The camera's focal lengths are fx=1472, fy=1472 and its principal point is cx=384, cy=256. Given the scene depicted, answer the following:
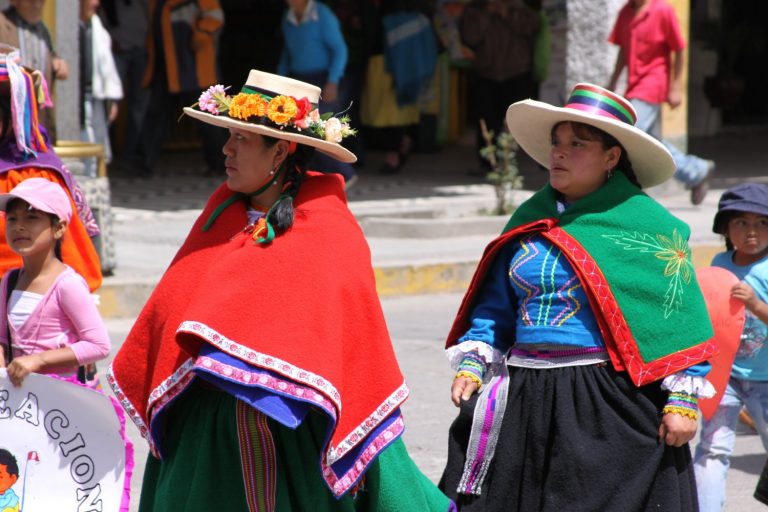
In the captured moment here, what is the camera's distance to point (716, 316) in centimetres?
534

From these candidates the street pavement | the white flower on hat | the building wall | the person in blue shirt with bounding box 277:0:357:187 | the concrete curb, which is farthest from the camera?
the building wall

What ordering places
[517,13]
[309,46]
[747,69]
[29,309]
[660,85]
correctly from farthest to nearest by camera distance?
[747,69] → [517,13] → [309,46] → [660,85] → [29,309]

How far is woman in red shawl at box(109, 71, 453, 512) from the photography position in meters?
3.92

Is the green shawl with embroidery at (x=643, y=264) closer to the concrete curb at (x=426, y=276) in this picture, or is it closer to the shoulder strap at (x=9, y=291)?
the shoulder strap at (x=9, y=291)

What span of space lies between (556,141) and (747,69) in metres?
18.6

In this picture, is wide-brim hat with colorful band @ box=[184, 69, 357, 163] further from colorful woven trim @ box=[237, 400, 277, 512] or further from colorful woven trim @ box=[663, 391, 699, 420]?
colorful woven trim @ box=[663, 391, 699, 420]

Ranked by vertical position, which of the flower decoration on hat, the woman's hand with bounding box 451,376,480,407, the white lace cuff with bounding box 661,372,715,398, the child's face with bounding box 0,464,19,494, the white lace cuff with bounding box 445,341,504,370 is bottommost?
the child's face with bounding box 0,464,19,494

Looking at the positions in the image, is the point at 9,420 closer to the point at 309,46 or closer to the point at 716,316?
the point at 716,316

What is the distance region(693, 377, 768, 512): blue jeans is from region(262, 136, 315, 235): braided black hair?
1924mm

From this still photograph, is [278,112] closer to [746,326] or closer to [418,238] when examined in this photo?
[746,326]

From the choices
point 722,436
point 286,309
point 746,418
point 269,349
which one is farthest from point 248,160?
point 746,418

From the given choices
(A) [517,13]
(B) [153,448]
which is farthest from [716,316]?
(A) [517,13]

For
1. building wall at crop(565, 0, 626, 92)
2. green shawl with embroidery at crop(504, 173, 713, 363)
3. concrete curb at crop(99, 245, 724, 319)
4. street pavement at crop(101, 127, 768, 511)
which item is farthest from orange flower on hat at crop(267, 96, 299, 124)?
building wall at crop(565, 0, 626, 92)

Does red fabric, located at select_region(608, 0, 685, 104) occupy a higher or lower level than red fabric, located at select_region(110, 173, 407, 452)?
higher
